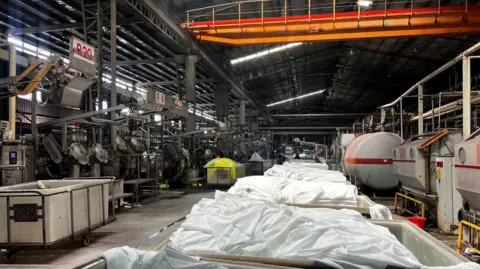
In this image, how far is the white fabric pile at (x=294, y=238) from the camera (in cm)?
201

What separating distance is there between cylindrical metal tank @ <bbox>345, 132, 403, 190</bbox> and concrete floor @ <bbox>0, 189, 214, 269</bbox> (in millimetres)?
5590

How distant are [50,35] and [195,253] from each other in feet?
44.5

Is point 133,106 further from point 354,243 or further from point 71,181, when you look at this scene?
point 354,243

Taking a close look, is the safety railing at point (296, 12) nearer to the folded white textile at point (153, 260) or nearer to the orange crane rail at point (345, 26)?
the orange crane rail at point (345, 26)

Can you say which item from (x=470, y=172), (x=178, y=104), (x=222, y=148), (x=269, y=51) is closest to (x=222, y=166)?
(x=178, y=104)

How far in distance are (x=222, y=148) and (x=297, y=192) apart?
1791 cm

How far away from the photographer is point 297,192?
4.55 metres

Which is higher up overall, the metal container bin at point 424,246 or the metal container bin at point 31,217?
the metal container bin at point 424,246

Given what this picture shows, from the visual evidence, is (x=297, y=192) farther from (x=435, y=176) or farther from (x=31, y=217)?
(x=435, y=176)

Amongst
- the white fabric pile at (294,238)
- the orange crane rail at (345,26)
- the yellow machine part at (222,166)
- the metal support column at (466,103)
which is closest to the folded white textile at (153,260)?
the white fabric pile at (294,238)

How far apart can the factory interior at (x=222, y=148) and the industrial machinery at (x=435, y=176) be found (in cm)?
3

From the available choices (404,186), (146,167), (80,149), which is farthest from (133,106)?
(404,186)

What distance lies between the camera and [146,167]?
13.6 m

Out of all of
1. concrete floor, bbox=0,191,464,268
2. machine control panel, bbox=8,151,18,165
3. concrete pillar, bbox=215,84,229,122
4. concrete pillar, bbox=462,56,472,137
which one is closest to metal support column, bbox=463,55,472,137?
concrete pillar, bbox=462,56,472,137
